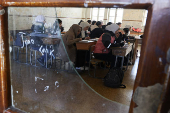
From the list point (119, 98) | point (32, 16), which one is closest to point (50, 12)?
point (32, 16)

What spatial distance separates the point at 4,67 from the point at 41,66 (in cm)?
39

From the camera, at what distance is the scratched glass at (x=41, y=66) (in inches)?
45.6

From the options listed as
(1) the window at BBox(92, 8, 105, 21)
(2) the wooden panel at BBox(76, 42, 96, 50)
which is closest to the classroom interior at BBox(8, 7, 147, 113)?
(2) the wooden panel at BBox(76, 42, 96, 50)

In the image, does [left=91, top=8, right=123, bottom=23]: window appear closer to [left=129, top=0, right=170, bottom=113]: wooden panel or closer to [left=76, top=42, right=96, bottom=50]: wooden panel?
[left=76, top=42, right=96, bottom=50]: wooden panel

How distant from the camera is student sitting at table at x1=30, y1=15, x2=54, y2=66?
3.89 feet

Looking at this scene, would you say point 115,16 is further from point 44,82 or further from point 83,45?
point 44,82

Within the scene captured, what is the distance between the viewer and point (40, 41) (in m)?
1.25

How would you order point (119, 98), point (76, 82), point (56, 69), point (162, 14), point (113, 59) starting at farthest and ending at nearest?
1. point (113, 59)
2. point (119, 98)
3. point (76, 82)
4. point (56, 69)
5. point (162, 14)

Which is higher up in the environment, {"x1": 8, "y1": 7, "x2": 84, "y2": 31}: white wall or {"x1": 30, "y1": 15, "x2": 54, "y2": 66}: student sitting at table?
{"x1": 8, "y1": 7, "x2": 84, "y2": 31}: white wall

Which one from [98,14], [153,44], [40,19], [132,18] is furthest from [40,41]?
[98,14]

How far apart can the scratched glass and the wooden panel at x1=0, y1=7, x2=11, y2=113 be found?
7 cm

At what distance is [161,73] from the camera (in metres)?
0.58

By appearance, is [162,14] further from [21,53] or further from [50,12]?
[21,53]

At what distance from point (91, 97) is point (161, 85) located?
1354 mm
